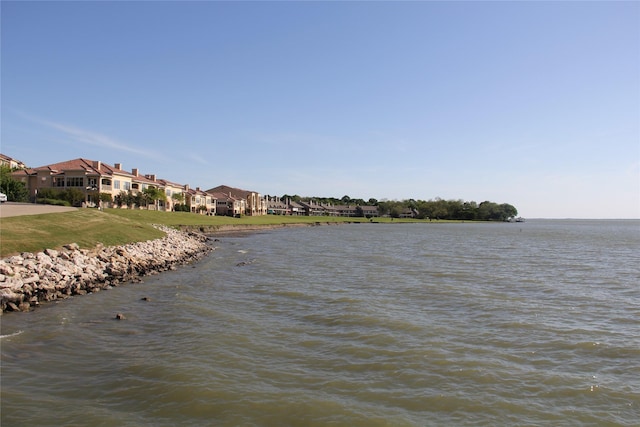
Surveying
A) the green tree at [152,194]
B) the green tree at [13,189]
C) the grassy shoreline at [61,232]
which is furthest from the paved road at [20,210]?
the green tree at [152,194]

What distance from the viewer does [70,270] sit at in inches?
764

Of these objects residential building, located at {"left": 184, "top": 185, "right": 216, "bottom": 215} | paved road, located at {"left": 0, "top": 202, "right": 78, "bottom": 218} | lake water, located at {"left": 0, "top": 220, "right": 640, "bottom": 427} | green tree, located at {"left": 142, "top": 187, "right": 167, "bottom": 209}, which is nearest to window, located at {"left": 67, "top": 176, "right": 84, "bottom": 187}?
green tree, located at {"left": 142, "top": 187, "right": 167, "bottom": 209}

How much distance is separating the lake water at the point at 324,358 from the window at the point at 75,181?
60.5 meters

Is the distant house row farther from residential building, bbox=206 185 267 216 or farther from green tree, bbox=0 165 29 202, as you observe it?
residential building, bbox=206 185 267 216

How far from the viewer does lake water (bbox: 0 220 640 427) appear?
777cm

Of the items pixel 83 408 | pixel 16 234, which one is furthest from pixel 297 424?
pixel 16 234

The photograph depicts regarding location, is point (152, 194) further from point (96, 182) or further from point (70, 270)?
point (70, 270)

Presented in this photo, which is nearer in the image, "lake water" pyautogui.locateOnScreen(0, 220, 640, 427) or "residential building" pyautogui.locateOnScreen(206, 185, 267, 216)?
"lake water" pyautogui.locateOnScreen(0, 220, 640, 427)

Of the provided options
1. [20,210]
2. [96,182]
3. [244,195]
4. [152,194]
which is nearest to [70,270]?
[20,210]

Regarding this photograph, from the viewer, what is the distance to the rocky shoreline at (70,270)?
15.6 m

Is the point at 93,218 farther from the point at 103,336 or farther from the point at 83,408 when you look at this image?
the point at 83,408

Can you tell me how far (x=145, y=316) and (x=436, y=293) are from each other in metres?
12.6

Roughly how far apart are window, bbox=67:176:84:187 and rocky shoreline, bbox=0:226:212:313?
4977 centimetres

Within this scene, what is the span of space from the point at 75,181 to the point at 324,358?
74.2m
